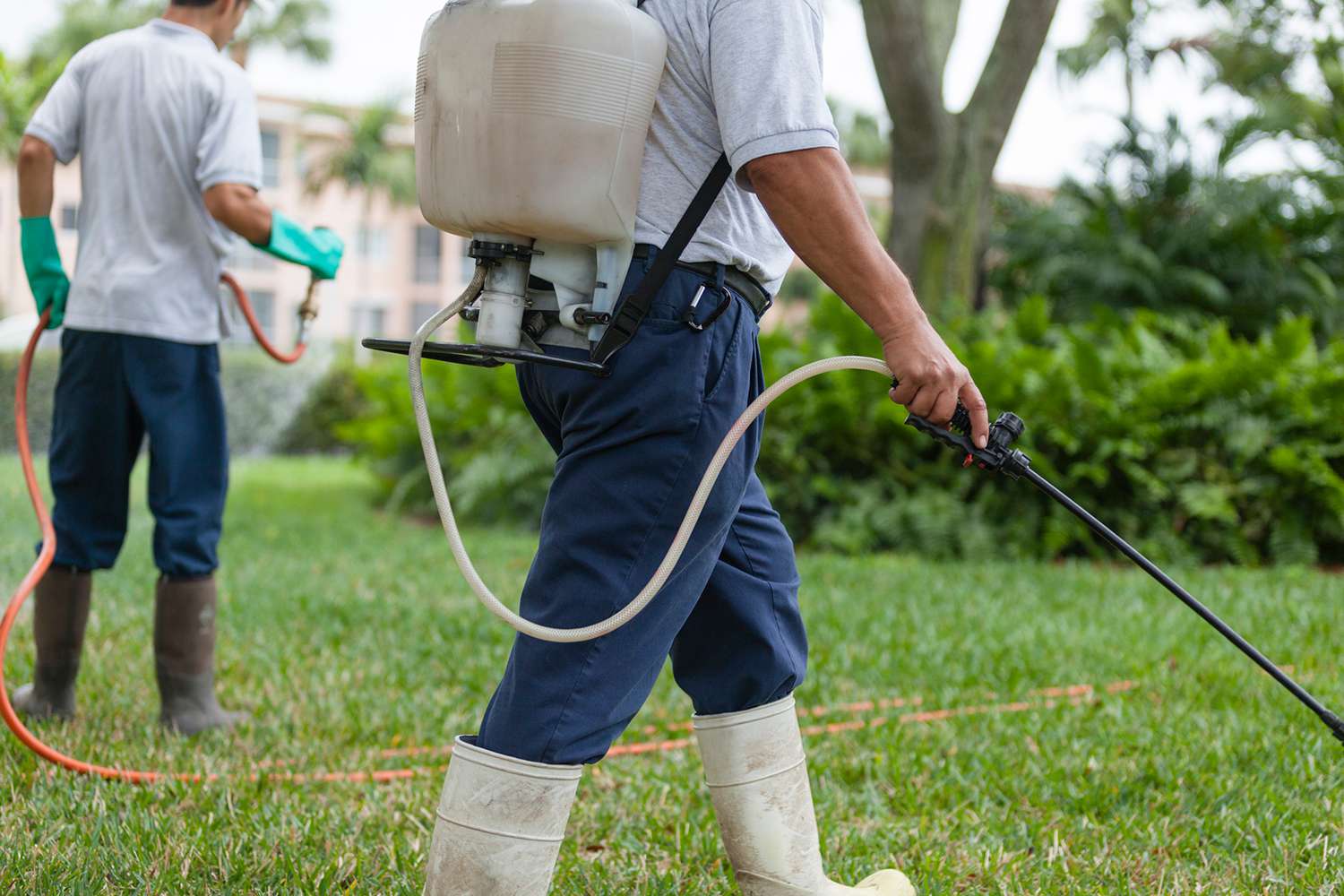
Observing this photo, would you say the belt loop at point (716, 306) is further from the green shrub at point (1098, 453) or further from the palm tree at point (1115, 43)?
the palm tree at point (1115, 43)

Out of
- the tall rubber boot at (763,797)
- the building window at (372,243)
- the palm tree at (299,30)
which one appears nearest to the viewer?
the tall rubber boot at (763,797)

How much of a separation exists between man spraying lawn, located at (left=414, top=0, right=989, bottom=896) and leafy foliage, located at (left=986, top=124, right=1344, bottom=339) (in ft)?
28.2

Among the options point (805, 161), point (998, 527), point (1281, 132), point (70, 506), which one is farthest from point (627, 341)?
point (1281, 132)

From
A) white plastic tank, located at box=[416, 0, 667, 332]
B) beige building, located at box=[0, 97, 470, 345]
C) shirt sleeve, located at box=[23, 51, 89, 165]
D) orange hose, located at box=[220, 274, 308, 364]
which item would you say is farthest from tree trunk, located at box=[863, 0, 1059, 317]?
beige building, located at box=[0, 97, 470, 345]

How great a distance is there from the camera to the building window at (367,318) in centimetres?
3856

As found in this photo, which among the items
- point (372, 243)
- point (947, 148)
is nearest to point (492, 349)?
point (947, 148)

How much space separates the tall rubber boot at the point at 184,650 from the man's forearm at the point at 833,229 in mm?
2215

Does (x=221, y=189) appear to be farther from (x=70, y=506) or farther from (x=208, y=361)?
(x=70, y=506)

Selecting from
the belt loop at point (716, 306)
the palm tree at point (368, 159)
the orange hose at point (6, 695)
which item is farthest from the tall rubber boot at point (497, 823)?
the palm tree at point (368, 159)

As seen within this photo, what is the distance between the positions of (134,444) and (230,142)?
0.80 m

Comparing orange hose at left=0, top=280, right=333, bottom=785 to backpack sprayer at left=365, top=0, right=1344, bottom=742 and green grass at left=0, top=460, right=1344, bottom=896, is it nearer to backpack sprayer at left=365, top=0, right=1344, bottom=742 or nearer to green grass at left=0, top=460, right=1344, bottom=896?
green grass at left=0, top=460, right=1344, bottom=896

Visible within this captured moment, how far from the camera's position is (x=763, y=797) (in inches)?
82.7

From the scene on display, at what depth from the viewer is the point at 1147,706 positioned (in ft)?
11.8

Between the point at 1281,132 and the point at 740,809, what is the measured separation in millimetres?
11544
